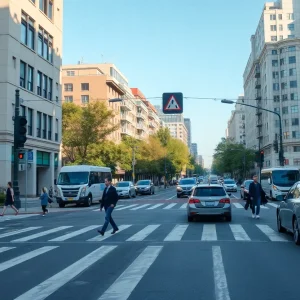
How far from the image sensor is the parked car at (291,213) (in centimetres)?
1127

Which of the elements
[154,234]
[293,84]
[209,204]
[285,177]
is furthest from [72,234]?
[293,84]

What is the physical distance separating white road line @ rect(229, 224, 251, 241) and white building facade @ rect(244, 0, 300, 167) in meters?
64.1

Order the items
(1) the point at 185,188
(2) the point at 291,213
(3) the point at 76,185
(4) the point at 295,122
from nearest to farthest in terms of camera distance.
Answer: (2) the point at 291,213 → (3) the point at 76,185 → (1) the point at 185,188 → (4) the point at 295,122

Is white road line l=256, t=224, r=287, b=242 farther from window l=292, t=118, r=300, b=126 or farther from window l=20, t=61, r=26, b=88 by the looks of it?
window l=292, t=118, r=300, b=126

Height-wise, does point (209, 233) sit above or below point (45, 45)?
below

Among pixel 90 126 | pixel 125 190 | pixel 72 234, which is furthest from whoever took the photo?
pixel 90 126

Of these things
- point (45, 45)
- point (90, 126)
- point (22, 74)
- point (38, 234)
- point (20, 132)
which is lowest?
point (38, 234)

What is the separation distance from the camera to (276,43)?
87.3 m

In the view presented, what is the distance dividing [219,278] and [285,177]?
96.2 ft

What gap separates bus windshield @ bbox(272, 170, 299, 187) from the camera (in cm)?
3481

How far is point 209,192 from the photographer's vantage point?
17.6 meters

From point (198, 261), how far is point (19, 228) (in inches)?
387

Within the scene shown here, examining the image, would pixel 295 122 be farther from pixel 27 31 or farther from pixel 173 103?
pixel 173 103

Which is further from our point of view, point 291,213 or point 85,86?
point 85,86
